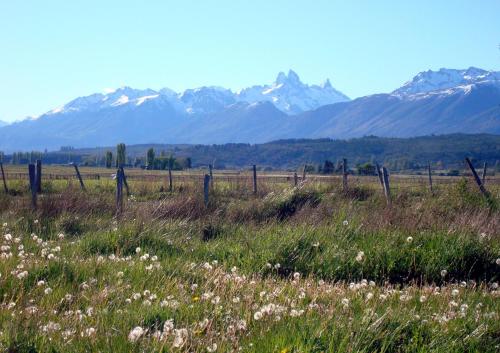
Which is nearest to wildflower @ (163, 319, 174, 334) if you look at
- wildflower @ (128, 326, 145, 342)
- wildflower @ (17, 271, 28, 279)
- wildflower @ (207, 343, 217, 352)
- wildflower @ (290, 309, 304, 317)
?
wildflower @ (128, 326, 145, 342)

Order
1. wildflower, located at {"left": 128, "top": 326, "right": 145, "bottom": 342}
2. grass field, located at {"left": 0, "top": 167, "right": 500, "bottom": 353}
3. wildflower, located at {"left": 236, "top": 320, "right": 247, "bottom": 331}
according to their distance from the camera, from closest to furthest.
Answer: wildflower, located at {"left": 128, "top": 326, "right": 145, "bottom": 342} → grass field, located at {"left": 0, "top": 167, "right": 500, "bottom": 353} → wildflower, located at {"left": 236, "top": 320, "right": 247, "bottom": 331}

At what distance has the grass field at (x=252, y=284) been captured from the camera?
5180mm

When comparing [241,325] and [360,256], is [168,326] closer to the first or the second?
[241,325]

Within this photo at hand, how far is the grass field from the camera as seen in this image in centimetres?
518

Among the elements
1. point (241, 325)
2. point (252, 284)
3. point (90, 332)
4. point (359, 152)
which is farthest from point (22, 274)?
point (359, 152)

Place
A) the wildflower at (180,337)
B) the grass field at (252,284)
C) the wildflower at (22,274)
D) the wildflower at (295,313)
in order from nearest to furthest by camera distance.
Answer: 1. the wildflower at (180,337)
2. the grass field at (252,284)
3. the wildflower at (295,313)
4. the wildflower at (22,274)

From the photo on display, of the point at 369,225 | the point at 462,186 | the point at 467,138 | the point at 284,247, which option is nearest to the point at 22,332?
the point at 284,247

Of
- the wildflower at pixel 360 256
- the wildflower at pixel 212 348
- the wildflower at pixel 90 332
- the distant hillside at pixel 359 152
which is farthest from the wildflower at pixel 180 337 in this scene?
the distant hillside at pixel 359 152

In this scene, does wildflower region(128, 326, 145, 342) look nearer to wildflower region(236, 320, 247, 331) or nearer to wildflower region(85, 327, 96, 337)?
wildflower region(85, 327, 96, 337)

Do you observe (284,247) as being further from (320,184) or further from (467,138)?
(467,138)

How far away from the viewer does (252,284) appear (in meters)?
7.24

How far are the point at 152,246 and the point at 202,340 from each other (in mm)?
4893

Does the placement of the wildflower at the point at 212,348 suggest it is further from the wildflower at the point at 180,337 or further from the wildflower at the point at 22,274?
the wildflower at the point at 22,274

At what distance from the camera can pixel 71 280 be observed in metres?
7.31
